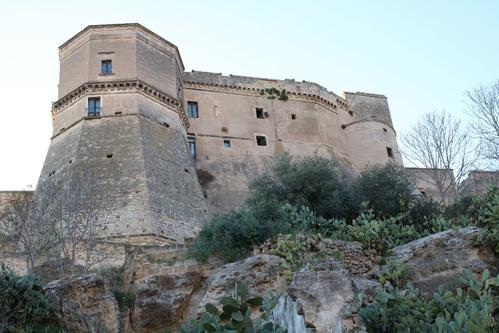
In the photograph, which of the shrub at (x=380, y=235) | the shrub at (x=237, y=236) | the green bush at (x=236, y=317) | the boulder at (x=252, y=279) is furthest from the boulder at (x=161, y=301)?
the green bush at (x=236, y=317)

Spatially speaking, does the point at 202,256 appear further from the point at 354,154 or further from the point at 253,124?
the point at 354,154

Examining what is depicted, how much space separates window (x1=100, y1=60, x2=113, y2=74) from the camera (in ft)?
78.5

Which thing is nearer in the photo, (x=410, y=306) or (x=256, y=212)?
(x=410, y=306)

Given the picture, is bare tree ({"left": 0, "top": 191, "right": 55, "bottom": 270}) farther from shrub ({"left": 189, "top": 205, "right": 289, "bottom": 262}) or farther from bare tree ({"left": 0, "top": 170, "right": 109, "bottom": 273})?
shrub ({"left": 189, "top": 205, "right": 289, "bottom": 262})

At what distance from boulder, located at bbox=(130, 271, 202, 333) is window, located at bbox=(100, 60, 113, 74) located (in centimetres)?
1455

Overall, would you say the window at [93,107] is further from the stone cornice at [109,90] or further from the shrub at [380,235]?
the shrub at [380,235]

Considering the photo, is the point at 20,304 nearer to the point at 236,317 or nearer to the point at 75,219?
the point at 236,317

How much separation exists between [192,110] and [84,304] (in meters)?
19.3

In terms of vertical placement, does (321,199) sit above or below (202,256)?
above

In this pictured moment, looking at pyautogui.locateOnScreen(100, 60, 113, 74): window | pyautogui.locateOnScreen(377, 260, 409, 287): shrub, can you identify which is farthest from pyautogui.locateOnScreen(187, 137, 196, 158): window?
pyautogui.locateOnScreen(377, 260, 409, 287): shrub

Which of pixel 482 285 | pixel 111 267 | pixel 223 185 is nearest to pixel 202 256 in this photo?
pixel 111 267

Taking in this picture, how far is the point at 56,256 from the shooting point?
587 inches

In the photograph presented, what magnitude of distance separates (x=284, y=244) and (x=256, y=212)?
7.04 feet

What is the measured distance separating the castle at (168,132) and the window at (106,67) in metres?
0.04
